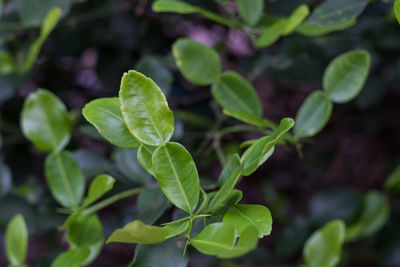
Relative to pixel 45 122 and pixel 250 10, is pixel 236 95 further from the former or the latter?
pixel 45 122

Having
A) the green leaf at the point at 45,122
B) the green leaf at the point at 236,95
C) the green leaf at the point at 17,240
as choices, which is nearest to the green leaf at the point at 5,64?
the green leaf at the point at 45,122

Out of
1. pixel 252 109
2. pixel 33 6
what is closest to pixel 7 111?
pixel 33 6

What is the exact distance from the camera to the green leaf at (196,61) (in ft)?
2.02

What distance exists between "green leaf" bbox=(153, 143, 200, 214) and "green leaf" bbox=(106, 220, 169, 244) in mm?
37

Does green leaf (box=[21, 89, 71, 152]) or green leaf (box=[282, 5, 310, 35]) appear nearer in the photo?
green leaf (box=[282, 5, 310, 35])

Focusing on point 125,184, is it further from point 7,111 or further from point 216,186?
point 7,111

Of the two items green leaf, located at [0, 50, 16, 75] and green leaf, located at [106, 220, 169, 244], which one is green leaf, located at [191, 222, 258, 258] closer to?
green leaf, located at [106, 220, 169, 244]

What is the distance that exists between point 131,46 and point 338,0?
23.9 inches

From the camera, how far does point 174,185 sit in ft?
1.37

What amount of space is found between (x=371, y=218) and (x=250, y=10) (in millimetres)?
607

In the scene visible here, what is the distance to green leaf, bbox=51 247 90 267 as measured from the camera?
0.52 metres

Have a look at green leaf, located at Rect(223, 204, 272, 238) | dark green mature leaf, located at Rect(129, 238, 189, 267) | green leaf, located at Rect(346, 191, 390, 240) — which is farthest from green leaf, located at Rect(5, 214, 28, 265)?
green leaf, located at Rect(346, 191, 390, 240)

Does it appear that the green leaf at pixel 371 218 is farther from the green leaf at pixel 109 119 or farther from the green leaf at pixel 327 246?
the green leaf at pixel 109 119

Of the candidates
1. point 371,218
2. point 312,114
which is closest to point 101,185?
point 312,114
